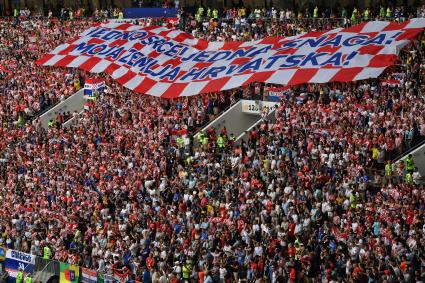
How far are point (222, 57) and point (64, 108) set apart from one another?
29.1 feet

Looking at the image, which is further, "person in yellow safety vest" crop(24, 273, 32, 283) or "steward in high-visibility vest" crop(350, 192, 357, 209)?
"person in yellow safety vest" crop(24, 273, 32, 283)

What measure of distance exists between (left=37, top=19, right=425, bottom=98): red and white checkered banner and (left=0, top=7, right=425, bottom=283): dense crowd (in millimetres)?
756

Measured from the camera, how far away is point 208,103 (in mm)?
38688

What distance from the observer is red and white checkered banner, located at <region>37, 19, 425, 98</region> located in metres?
35.0

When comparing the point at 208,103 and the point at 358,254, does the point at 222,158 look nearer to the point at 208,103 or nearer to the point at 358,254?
the point at 208,103

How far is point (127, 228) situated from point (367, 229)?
27.8 ft

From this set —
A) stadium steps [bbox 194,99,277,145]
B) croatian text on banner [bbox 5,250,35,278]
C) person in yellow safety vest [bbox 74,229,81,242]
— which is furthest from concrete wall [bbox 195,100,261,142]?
croatian text on banner [bbox 5,250,35,278]

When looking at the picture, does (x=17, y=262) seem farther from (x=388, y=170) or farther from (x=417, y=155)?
(x=417, y=155)

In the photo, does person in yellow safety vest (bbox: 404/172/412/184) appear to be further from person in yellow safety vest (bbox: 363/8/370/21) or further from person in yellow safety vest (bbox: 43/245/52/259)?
person in yellow safety vest (bbox: 363/8/370/21)

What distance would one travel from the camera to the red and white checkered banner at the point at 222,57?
34969 millimetres

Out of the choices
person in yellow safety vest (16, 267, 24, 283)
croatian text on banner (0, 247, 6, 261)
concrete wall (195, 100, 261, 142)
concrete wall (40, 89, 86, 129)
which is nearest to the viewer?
person in yellow safety vest (16, 267, 24, 283)

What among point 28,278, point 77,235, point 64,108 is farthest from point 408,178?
point 64,108

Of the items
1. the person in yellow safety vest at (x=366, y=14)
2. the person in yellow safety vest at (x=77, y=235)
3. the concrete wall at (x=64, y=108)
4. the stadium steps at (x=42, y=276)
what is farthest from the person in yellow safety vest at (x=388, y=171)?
the concrete wall at (x=64, y=108)

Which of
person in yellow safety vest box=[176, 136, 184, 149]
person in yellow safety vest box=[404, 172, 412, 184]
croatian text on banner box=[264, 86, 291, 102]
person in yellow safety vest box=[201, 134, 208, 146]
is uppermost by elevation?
croatian text on banner box=[264, 86, 291, 102]
